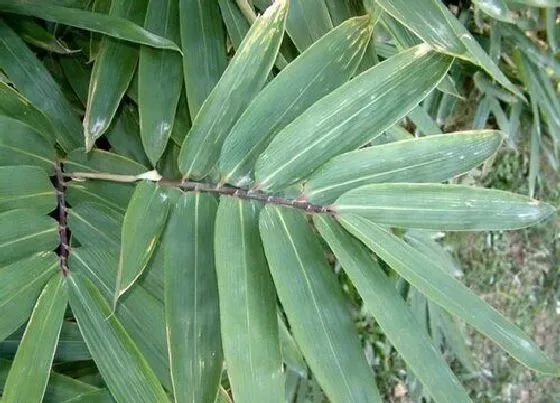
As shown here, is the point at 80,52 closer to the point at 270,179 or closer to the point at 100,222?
the point at 100,222

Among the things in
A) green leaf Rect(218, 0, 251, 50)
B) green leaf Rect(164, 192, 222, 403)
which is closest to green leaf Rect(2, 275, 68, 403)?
green leaf Rect(164, 192, 222, 403)

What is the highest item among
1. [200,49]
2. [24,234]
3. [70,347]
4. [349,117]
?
[200,49]

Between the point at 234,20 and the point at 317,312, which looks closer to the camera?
the point at 317,312

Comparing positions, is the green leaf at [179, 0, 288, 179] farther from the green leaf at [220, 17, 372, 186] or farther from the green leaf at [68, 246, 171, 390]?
the green leaf at [68, 246, 171, 390]

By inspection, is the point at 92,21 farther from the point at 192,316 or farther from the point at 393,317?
the point at 393,317

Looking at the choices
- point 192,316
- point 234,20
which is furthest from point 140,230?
point 234,20

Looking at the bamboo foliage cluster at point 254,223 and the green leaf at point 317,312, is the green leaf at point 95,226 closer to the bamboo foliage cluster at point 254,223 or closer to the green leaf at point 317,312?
the bamboo foliage cluster at point 254,223

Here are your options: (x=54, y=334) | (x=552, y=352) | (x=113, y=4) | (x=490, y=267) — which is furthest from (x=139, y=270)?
(x=552, y=352)
